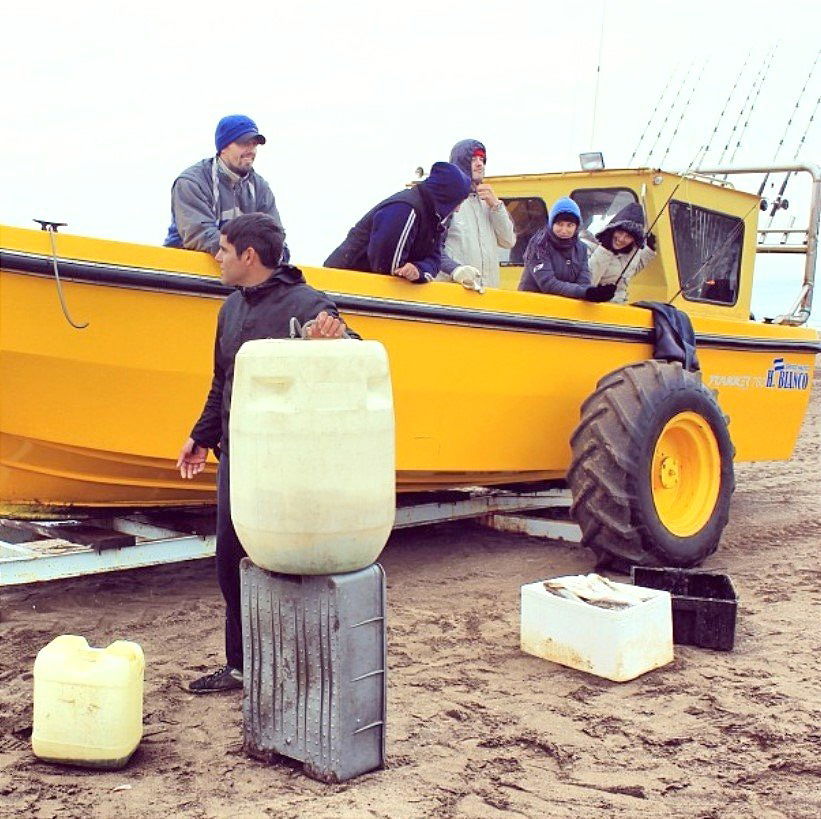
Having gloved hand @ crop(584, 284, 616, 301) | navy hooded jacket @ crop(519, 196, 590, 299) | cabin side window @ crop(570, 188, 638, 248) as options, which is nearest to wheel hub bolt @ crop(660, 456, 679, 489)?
gloved hand @ crop(584, 284, 616, 301)

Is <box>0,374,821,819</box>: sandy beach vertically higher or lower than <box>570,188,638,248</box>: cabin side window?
lower

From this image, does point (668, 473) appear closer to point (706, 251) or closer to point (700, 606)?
point (700, 606)

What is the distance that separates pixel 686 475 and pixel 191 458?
3.02 m

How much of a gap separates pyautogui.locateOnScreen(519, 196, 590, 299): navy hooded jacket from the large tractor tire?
633 mm

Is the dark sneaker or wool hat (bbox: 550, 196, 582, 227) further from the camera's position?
wool hat (bbox: 550, 196, 582, 227)

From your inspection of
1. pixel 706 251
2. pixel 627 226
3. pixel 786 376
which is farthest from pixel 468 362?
pixel 786 376

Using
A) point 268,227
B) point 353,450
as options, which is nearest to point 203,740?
point 353,450

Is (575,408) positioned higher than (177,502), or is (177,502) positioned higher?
(575,408)

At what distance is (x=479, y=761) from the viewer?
3062 mm

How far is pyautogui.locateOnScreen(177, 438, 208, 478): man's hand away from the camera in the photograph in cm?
353

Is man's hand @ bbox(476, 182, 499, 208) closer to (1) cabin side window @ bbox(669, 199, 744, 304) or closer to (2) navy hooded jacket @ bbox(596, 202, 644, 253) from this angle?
(2) navy hooded jacket @ bbox(596, 202, 644, 253)

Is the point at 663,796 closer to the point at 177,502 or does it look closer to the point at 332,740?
the point at 332,740

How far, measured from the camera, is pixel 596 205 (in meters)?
6.39

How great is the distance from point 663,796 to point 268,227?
6.43 feet
